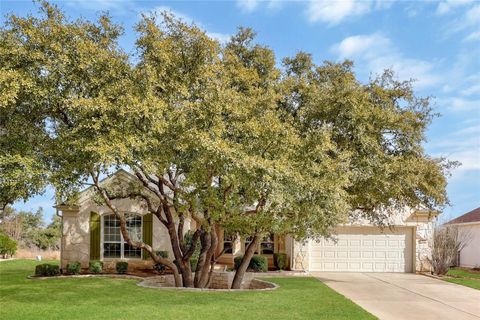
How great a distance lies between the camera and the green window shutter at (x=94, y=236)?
76.5 ft

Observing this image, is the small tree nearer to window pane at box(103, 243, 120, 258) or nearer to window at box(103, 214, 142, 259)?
window at box(103, 214, 142, 259)

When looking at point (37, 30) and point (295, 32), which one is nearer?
point (37, 30)

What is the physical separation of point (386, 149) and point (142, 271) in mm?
11905

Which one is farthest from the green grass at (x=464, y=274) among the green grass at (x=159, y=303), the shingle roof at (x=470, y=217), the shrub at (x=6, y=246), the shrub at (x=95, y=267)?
the shrub at (x=6, y=246)

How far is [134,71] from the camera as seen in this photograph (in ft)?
45.0

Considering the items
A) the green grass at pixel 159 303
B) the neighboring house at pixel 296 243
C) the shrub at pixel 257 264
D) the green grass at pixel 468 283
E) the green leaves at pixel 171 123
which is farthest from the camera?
the neighboring house at pixel 296 243

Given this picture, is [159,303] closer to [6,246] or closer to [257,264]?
[257,264]

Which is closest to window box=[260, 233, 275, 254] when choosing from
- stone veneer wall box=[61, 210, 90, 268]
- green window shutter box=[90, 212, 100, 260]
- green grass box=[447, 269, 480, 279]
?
green window shutter box=[90, 212, 100, 260]

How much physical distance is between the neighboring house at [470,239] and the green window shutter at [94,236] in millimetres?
19350

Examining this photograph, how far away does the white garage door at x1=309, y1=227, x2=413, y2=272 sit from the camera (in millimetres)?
25203

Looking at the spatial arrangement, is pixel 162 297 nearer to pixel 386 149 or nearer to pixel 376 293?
pixel 376 293

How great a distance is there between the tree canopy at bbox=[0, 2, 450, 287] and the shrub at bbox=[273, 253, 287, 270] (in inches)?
337

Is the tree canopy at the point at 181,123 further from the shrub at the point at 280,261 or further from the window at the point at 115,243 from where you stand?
the shrub at the point at 280,261

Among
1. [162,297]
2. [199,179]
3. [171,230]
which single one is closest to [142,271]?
[171,230]
